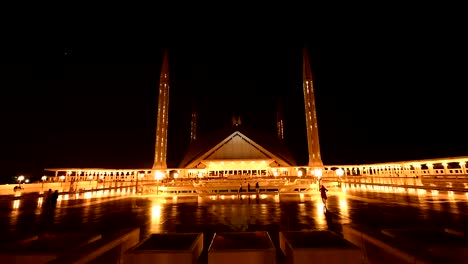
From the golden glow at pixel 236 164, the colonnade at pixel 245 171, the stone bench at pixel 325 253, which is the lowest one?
the stone bench at pixel 325 253

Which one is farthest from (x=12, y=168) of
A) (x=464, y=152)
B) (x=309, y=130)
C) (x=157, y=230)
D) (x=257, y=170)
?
(x=464, y=152)

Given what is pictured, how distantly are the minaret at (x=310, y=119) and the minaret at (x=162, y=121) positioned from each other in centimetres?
2003

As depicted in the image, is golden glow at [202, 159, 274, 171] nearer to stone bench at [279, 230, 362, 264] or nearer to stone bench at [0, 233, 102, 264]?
stone bench at [0, 233, 102, 264]

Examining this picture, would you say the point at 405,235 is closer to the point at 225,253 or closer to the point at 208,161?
the point at 225,253

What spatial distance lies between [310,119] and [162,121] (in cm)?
2150

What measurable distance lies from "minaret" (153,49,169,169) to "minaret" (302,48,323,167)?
20.0 metres

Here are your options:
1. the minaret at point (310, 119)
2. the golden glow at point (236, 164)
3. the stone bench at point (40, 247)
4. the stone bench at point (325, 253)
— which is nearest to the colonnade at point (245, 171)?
the golden glow at point (236, 164)

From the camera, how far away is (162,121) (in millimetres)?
33562

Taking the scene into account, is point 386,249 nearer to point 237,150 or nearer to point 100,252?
point 100,252

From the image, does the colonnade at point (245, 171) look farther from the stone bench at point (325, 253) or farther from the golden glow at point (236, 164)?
the stone bench at point (325, 253)

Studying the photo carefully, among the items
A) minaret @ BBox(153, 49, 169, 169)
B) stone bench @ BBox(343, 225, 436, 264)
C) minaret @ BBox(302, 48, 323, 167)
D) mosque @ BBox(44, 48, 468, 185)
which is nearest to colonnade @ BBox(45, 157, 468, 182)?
mosque @ BBox(44, 48, 468, 185)

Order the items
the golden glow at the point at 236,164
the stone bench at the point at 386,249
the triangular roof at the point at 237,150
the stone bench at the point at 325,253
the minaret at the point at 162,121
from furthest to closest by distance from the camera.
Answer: the triangular roof at the point at 237,150, the golden glow at the point at 236,164, the minaret at the point at 162,121, the stone bench at the point at 325,253, the stone bench at the point at 386,249

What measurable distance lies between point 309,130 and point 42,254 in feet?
114

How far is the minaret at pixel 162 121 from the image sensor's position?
31191mm
